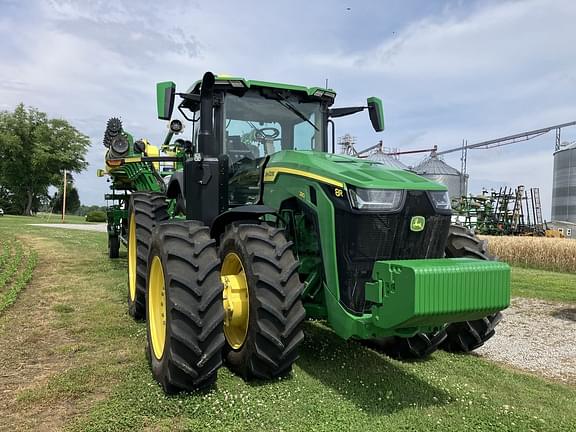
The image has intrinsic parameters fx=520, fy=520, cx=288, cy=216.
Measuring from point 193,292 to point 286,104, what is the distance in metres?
2.81

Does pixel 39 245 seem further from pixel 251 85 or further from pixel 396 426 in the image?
pixel 396 426

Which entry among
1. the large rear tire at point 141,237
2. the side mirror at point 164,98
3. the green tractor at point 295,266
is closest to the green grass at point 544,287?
the green tractor at point 295,266

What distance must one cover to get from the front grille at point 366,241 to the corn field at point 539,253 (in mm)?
12832

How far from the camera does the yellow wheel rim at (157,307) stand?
4781mm

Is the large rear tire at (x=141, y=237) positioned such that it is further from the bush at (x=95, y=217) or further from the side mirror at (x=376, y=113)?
the bush at (x=95, y=217)

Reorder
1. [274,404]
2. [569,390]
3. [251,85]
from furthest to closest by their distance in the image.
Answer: [251,85]
[569,390]
[274,404]

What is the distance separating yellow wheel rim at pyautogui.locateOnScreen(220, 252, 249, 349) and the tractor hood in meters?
1.04

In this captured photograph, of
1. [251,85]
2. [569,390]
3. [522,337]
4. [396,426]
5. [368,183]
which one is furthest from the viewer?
[522,337]

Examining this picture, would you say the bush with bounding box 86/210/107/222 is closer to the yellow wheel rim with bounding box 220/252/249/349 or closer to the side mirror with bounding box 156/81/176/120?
the side mirror with bounding box 156/81/176/120

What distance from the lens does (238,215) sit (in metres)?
5.12

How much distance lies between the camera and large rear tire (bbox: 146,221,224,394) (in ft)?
13.4

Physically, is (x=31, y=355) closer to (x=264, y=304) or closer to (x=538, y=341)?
(x=264, y=304)

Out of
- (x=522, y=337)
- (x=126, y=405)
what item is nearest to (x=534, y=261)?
(x=522, y=337)

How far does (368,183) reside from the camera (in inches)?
170
